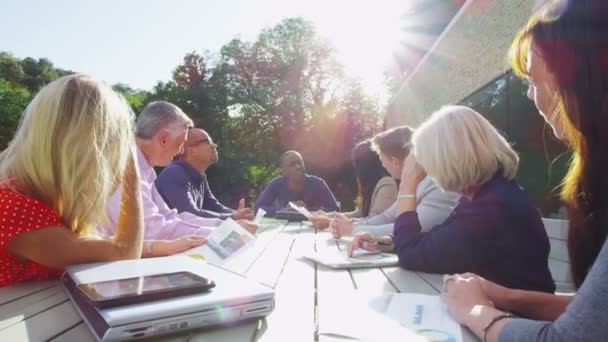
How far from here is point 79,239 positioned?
4.71ft

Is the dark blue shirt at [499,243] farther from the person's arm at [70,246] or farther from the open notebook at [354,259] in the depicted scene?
the person's arm at [70,246]

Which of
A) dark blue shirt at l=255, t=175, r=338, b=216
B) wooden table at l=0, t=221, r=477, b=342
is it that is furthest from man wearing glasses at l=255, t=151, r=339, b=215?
wooden table at l=0, t=221, r=477, b=342

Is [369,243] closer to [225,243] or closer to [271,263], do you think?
[271,263]

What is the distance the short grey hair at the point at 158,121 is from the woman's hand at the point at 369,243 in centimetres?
166

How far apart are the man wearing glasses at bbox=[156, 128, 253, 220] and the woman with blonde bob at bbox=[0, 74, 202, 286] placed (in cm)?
245

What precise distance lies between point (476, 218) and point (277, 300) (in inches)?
31.8

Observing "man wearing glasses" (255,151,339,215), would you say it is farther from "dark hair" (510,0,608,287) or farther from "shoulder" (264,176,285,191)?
"dark hair" (510,0,608,287)

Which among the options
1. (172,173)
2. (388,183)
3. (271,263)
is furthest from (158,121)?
(388,183)

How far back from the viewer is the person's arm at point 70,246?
1377 millimetres

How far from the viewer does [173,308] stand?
3.17 feet

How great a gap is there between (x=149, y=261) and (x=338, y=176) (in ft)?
49.7

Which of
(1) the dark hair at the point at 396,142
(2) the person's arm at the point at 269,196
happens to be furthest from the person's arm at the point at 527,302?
(2) the person's arm at the point at 269,196

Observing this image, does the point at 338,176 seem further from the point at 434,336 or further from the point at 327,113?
the point at 434,336

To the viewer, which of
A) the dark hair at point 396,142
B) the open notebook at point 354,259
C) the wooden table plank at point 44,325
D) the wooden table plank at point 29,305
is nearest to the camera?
the wooden table plank at point 44,325
